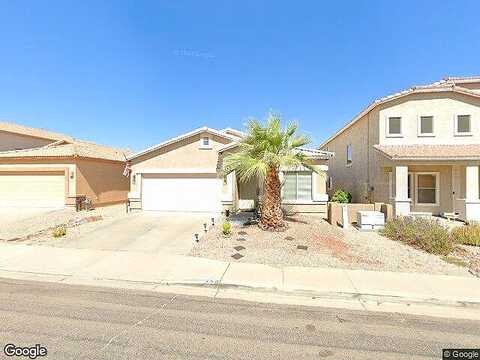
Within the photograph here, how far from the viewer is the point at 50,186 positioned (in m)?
17.6

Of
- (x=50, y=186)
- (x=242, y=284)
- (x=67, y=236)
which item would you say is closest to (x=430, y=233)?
(x=242, y=284)

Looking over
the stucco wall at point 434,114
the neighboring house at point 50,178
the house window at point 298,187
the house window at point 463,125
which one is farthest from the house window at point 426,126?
the neighboring house at point 50,178

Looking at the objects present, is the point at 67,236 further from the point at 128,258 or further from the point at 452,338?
the point at 452,338

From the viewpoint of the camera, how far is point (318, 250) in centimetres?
912

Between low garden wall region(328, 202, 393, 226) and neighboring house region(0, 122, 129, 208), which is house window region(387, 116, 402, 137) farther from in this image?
neighboring house region(0, 122, 129, 208)

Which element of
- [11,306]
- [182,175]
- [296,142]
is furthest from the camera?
[182,175]

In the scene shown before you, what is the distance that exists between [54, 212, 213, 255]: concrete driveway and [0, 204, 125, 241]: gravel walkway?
6.41 feet

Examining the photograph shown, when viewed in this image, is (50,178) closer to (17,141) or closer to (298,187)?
(17,141)

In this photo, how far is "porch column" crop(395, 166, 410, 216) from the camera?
47.3 ft

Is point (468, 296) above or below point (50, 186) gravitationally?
below

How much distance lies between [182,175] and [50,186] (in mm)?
8725

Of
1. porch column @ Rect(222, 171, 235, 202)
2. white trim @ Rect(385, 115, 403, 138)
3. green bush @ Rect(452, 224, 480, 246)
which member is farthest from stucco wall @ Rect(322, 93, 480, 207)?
porch column @ Rect(222, 171, 235, 202)

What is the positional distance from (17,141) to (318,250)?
95.2ft

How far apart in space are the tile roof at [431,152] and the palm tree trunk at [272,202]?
24.4 feet
